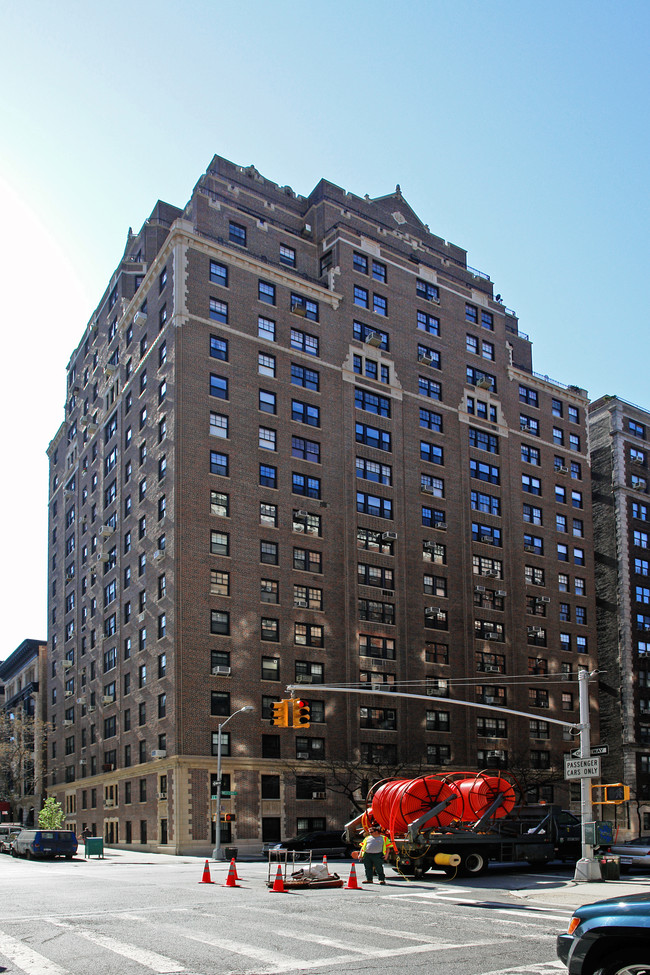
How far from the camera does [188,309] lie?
191ft

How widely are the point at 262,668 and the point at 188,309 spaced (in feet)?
75.1

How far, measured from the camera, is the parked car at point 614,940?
27.9ft

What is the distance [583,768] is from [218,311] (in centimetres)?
3968

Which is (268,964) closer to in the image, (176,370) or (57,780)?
(176,370)

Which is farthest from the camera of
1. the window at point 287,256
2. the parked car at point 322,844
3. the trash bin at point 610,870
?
the window at point 287,256

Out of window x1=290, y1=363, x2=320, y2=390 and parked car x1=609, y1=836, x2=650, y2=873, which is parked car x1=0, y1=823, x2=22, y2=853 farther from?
parked car x1=609, y1=836, x2=650, y2=873

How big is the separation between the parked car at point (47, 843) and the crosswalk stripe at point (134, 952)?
30.0m

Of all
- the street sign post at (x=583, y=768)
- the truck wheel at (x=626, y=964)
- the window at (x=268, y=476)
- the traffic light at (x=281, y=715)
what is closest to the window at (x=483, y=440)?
the window at (x=268, y=476)

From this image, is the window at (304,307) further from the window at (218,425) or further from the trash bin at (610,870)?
the trash bin at (610,870)

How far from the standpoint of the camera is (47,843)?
148 feet

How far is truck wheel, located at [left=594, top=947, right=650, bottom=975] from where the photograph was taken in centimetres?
857

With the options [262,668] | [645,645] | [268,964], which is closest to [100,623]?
[262,668]

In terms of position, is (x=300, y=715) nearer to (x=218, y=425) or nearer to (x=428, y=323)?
(x=218, y=425)

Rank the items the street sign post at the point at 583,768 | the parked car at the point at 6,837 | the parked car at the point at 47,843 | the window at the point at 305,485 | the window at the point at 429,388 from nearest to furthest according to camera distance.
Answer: the street sign post at the point at 583,768
the parked car at the point at 47,843
the parked car at the point at 6,837
the window at the point at 305,485
the window at the point at 429,388
